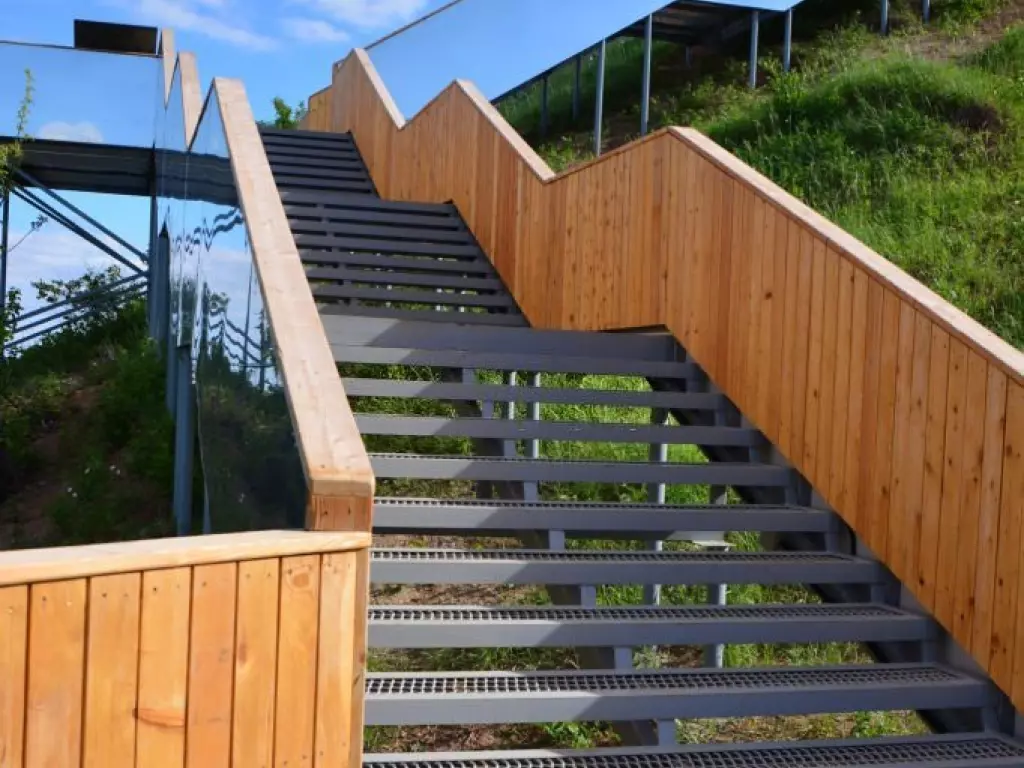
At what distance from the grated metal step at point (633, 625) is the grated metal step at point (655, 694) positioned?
0.11 meters

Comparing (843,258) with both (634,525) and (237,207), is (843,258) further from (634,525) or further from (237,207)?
(237,207)

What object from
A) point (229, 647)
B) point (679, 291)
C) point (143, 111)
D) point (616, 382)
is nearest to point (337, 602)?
point (229, 647)

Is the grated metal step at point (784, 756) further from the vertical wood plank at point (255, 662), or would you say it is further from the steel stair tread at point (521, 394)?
the steel stair tread at point (521, 394)

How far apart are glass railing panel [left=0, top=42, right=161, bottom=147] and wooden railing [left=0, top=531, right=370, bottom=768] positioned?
13625 millimetres

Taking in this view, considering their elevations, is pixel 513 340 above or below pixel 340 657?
above

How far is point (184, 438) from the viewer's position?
9.28m

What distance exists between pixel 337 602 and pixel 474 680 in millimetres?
1321

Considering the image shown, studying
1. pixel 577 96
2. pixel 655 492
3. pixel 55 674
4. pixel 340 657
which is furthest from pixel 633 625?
pixel 577 96

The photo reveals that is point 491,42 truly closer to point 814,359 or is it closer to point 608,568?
point 814,359

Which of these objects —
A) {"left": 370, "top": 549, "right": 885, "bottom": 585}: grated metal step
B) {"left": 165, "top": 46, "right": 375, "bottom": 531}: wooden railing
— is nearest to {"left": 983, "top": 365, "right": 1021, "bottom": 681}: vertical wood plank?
{"left": 370, "top": 549, "right": 885, "bottom": 585}: grated metal step

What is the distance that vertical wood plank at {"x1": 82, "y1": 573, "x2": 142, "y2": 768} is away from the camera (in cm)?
232

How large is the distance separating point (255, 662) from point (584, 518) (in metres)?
2.33

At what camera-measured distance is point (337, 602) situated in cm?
257

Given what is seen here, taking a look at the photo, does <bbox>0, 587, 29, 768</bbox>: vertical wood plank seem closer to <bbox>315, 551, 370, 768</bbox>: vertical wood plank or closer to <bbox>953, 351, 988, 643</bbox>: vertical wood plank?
<bbox>315, 551, 370, 768</bbox>: vertical wood plank
